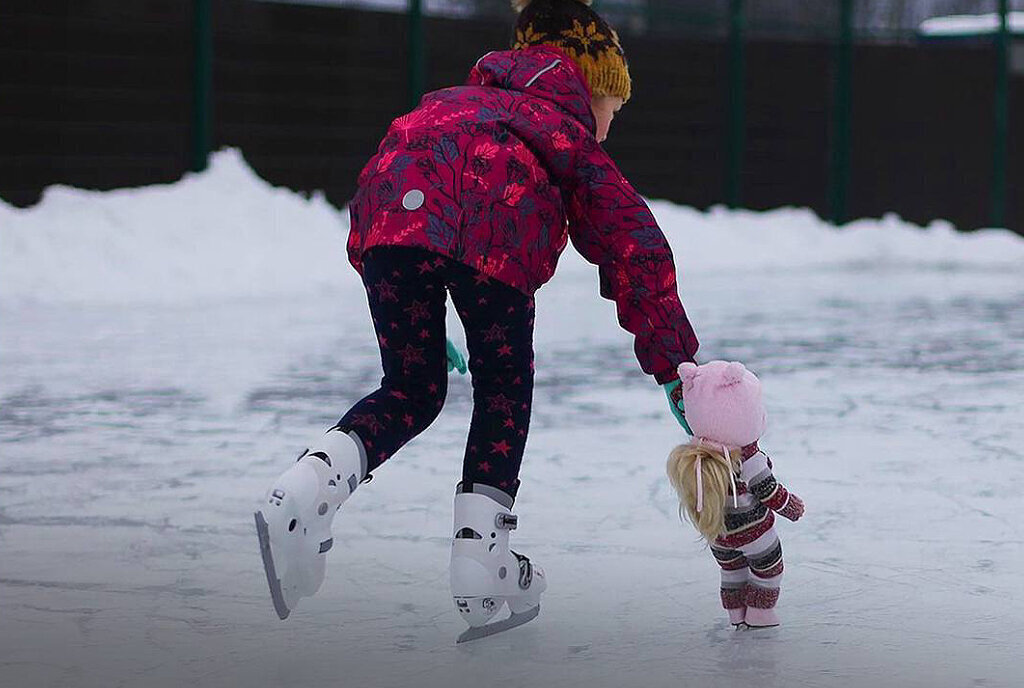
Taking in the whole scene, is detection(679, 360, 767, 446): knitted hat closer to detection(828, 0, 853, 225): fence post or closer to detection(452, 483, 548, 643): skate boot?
detection(452, 483, 548, 643): skate boot

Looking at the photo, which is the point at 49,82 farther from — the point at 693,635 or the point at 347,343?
the point at 693,635

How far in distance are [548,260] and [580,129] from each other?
0.67ft

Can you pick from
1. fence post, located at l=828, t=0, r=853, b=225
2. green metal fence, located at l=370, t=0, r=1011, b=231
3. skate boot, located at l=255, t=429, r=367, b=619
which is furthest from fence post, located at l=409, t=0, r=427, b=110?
skate boot, located at l=255, t=429, r=367, b=619

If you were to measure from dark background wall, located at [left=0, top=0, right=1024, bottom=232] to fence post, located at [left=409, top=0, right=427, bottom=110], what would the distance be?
53 mm

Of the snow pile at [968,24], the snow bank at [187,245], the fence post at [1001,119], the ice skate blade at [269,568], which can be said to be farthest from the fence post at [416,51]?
the ice skate blade at [269,568]

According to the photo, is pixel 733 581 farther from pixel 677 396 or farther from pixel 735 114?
pixel 735 114

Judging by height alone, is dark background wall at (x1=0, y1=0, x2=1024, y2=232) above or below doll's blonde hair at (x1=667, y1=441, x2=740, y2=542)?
below

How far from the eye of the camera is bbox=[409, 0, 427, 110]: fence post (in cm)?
1123

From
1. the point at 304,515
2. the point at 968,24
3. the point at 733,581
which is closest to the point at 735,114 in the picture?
the point at 968,24

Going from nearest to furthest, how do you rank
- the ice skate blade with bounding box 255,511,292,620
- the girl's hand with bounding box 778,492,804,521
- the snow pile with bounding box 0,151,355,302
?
the ice skate blade with bounding box 255,511,292,620, the girl's hand with bounding box 778,492,804,521, the snow pile with bounding box 0,151,355,302

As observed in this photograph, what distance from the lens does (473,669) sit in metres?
2.27

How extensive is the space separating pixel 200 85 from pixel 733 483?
26.7 ft

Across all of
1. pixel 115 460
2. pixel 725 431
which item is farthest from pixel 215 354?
pixel 725 431

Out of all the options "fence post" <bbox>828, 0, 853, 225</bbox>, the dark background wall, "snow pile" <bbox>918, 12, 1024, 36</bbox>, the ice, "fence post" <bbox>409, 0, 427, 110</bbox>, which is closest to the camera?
the ice
